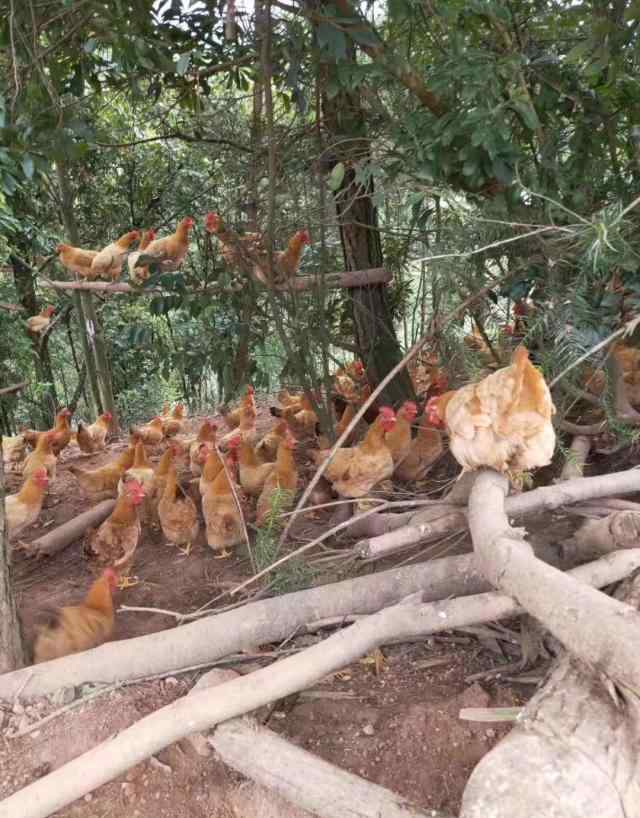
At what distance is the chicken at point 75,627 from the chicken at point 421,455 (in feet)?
5.29

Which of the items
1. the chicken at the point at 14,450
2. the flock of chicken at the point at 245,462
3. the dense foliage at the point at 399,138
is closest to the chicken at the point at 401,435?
the flock of chicken at the point at 245,462

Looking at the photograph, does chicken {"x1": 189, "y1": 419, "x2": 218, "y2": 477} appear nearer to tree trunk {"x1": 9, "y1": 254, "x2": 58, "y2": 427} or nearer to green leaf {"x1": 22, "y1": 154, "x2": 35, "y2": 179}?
green leaf {"x1": 22, "y1": 154, "x2": 35, "y2": 179}

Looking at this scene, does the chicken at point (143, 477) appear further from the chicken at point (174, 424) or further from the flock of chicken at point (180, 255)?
the chicken at point (174, 424)

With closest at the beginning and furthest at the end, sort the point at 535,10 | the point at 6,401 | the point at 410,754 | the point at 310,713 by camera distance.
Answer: the point at 410,754 → the point at 310,713 → the point at 535,10 → the point at 6,401

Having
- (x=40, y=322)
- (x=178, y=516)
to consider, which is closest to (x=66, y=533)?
(x=178, y=516)

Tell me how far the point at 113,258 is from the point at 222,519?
246 cm

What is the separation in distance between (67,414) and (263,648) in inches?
128

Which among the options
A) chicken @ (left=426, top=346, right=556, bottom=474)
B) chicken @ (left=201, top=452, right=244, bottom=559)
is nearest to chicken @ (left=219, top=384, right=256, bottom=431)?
chicken @ (left=201, top=452, right=244, bottom=559)

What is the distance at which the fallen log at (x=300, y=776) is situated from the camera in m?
1.22

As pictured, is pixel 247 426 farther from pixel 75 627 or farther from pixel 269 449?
pixel 75 627

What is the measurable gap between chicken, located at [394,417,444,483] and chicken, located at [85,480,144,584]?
1.36 meters

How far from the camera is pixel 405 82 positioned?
2.03 metres

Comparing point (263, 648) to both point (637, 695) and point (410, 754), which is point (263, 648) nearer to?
point (410, 754)

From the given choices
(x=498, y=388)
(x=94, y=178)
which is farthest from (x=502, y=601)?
(x=94, y=178)
